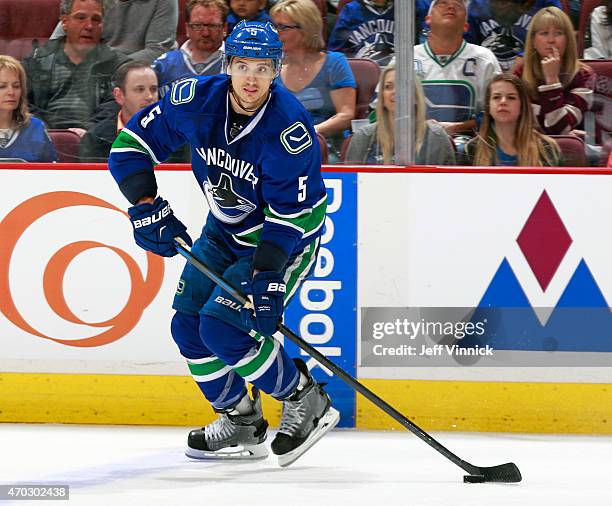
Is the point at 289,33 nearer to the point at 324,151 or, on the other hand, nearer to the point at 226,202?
the point at 324,151

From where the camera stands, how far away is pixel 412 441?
3.74m

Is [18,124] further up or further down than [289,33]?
further down

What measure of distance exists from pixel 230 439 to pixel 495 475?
2.84 ft

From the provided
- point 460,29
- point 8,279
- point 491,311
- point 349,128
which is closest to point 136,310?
point 8,279

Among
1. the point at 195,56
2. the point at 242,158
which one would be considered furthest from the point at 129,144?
the point at 195,56

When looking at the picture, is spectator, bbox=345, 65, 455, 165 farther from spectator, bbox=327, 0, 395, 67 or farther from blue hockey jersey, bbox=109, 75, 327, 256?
blue hockey jersey, bbox=109, 75, 327, 256

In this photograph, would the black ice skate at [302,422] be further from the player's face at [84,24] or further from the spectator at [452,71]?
the player's face at [84,24]

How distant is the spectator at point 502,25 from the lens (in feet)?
13.0

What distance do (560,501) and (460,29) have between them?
181cm

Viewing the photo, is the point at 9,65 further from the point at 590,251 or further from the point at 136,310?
the point at 590,251

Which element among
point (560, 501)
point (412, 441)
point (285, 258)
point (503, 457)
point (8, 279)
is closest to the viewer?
point (560, 501)

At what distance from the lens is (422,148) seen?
3.93 m

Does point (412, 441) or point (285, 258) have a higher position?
point (285, 258)

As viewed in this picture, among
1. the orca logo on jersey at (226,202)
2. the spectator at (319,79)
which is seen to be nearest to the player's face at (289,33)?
the spectator at (319,79)
